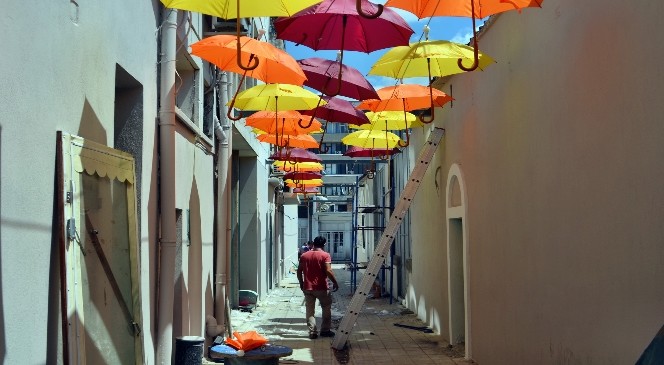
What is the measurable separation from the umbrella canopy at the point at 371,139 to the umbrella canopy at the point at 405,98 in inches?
118

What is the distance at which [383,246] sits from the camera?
13.2 meters

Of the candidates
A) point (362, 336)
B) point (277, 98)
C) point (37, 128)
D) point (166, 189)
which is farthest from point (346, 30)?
point (362, 336)

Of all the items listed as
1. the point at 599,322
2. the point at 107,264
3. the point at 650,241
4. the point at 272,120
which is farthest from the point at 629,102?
the point at 272,120

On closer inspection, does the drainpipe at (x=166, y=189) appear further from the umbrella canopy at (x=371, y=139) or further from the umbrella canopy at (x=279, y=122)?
the umbrella canopy at (x=371, y=139)

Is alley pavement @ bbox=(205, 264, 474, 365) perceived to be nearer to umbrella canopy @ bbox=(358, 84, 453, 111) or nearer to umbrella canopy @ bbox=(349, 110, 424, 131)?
umbrella canopy @ bbox=(349, 110, 424, 131)

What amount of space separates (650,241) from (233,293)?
1352 centimetres

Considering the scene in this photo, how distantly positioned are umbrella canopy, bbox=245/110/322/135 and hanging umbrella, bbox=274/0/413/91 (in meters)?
4.11

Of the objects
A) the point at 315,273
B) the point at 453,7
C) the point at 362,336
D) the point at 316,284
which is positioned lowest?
the point at 362,336

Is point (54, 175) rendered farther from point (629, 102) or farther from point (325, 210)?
point (325, 210)

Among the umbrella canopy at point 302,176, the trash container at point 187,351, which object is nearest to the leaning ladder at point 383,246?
the trash container at point 187,351

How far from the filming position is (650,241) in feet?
17.7

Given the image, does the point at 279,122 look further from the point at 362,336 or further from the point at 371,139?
the point at 362,336

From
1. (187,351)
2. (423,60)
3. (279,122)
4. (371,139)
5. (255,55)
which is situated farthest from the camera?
(371,139)

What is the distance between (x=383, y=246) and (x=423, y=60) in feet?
15.6
